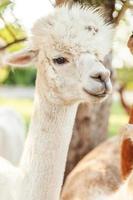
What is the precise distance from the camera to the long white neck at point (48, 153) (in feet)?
11.1

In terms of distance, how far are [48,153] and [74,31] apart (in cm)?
65

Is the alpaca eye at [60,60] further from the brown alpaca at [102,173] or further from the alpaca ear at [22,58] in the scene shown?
the brown alpaca at [102,173]

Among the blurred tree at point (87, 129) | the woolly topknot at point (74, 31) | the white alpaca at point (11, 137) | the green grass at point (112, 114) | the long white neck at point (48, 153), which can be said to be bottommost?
the green grass at point (112, 114)

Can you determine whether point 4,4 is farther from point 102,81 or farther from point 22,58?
point 102,81

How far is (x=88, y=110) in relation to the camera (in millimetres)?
4945

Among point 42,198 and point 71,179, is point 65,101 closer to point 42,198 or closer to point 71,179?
point 42,198

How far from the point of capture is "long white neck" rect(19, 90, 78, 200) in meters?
3.39

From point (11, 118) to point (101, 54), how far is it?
3120mm

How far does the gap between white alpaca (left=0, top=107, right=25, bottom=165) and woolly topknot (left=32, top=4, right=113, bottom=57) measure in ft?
7.92

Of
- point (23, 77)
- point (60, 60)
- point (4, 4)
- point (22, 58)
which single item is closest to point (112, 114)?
point (23, 77)

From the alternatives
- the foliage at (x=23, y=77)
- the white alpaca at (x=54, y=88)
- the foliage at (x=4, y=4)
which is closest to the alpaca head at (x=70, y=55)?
the white alpaca at (x=54, y=88)

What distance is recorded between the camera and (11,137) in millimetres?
5914

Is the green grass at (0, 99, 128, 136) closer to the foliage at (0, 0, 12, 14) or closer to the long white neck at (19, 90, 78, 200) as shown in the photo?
the foliage at (0, 0, 12, 14)

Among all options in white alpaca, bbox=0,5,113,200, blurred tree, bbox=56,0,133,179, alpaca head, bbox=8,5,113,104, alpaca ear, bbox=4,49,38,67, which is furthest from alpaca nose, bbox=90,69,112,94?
blurred tree, bbox=56,0,133,179
